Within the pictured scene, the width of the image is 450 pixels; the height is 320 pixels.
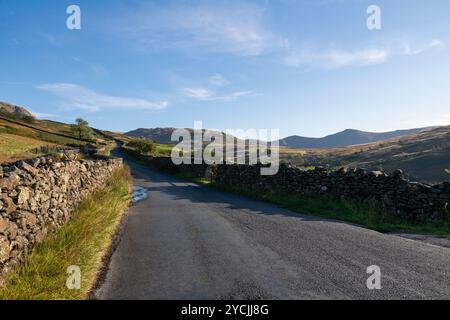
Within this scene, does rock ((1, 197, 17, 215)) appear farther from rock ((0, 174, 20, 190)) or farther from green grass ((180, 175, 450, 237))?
green grass ((180, 175, 450, 237))

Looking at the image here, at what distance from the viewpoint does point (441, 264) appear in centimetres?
888

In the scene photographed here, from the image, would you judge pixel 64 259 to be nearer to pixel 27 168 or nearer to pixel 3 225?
pixel 3 225

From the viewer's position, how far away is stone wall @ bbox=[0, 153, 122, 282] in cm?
739

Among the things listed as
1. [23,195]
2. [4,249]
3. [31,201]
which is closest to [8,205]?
[23,195]

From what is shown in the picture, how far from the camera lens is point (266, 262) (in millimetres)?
8875

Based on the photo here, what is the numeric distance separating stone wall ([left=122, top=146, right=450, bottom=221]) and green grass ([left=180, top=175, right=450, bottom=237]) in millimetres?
481

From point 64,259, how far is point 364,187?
553 inches

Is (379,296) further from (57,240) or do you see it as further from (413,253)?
(57,240)

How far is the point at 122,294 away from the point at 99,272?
153cm

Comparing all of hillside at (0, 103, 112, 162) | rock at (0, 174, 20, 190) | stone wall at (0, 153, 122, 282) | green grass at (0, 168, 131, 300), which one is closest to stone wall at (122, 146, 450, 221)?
green grass at (0, 168, 131, 300)

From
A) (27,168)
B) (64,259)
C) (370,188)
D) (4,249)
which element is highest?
(27,168)

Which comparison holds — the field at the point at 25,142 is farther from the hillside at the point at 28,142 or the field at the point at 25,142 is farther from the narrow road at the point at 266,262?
the narrow road at the point at 266,262

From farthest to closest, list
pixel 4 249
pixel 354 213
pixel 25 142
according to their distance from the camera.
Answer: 1. pixel 25 142
2. pixel 354 213
3. pixel 4 249
